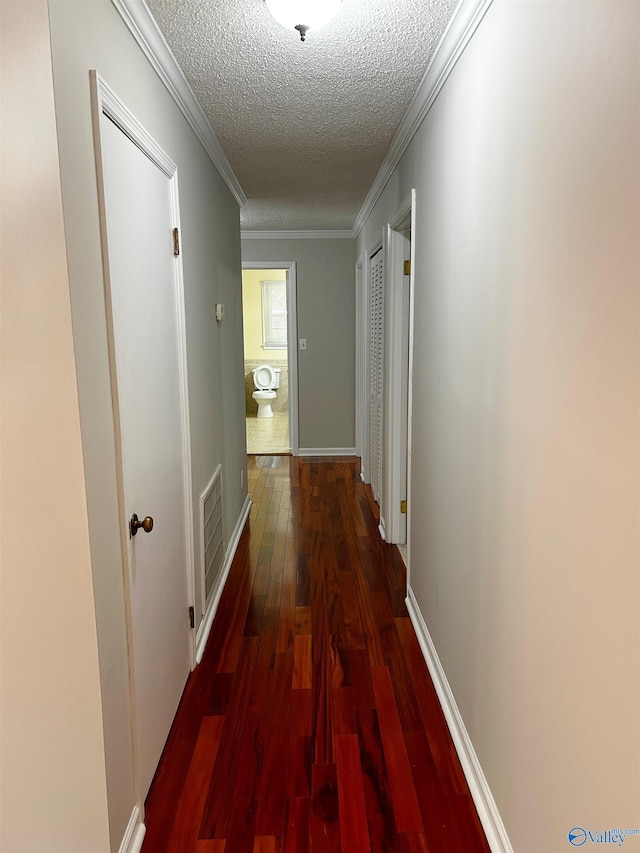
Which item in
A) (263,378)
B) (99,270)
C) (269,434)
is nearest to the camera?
(99,270)

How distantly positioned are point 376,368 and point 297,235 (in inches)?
86.6

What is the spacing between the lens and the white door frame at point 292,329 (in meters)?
5.70

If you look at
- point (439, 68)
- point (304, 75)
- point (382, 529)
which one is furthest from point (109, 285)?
point (382, 529)

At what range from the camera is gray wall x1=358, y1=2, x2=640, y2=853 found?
91 cm

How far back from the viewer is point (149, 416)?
1.74 m

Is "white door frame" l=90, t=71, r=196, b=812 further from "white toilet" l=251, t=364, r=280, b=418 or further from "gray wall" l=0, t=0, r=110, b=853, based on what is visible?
"white toilet" l=251, t=364, r=280, b=418

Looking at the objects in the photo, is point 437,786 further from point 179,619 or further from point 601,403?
point 601,403

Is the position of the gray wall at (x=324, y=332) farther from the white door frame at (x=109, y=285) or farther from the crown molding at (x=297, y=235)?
the white door frame at (x=109, y=285)

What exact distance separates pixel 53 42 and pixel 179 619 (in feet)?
5.93

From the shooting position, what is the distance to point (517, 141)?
1.32 m

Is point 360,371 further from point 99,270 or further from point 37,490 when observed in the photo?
point 37,490

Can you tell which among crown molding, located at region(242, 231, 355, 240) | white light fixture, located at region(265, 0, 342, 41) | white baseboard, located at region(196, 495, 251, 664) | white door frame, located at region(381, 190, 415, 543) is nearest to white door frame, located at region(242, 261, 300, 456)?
crown molding, located at region(242, 231, 355, 240)

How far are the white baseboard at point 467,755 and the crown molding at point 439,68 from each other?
7.02 feet

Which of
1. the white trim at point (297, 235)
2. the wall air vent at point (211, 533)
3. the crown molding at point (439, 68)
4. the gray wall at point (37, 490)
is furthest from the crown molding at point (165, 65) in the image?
the white trim at point (297, 235)
